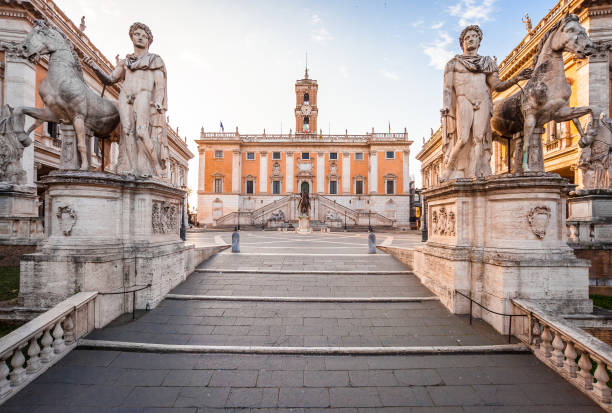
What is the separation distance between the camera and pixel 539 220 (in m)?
4.30

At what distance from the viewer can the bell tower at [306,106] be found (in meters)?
52.7

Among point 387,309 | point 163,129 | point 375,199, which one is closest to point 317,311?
point 387,309

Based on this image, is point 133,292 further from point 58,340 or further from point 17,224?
point 17,224

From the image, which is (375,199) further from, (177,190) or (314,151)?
(177,190)

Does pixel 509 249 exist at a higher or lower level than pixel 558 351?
higher

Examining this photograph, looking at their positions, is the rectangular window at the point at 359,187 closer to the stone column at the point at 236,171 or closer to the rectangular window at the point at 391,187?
the rectangular window at the point at 391,187

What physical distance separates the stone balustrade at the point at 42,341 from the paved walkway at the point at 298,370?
4.8 inches

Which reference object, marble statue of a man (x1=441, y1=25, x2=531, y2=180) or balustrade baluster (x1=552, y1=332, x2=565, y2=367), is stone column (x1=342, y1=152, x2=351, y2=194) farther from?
balustrade baluster (x1=552, y1=332, x2=565, y2=367)

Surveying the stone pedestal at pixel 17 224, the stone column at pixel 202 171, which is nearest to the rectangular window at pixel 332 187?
the stone column at pixel 202 171

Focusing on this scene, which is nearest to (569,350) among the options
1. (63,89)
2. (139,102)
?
(139,102)

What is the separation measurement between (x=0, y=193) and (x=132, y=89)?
23.7ft

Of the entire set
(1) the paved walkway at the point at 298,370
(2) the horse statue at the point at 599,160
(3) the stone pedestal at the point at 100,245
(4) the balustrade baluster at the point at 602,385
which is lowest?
(1) the paved walkway at the point at 298,370

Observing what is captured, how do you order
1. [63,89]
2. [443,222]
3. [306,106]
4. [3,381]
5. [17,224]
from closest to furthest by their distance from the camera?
1. [3,381]
2. [63,89]
3. [443,222]
4. [17,224]
5. [306,106]

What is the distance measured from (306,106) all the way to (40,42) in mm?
50767
